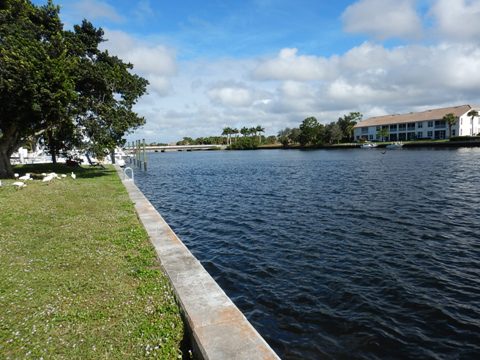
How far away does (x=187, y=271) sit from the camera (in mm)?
8023

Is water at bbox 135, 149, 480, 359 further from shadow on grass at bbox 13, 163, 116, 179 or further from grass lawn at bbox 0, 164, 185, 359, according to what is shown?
shadow on grass at bbox 13, 163, 116, 179

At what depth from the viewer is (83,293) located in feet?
23.1

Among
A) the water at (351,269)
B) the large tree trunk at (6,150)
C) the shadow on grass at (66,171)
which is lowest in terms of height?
the water at (351,269)

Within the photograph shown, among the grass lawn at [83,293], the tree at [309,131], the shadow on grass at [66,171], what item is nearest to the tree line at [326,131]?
the tree at [309,131]

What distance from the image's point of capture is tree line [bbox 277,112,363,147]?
132 metres

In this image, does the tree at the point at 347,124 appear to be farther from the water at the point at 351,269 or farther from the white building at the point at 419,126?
the water at the point at 351,269

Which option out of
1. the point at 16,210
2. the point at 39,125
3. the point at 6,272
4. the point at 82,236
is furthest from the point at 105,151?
the point at 6,272

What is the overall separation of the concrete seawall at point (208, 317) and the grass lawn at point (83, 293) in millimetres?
278

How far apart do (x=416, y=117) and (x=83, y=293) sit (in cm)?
13522

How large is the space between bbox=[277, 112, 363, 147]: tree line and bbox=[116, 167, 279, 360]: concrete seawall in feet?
423

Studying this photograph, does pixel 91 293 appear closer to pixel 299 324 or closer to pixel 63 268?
pixel 63 268

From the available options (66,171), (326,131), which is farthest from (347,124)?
(66,171)

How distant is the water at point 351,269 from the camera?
710 cm

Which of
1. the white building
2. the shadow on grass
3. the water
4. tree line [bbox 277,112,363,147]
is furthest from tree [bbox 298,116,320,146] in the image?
the water
